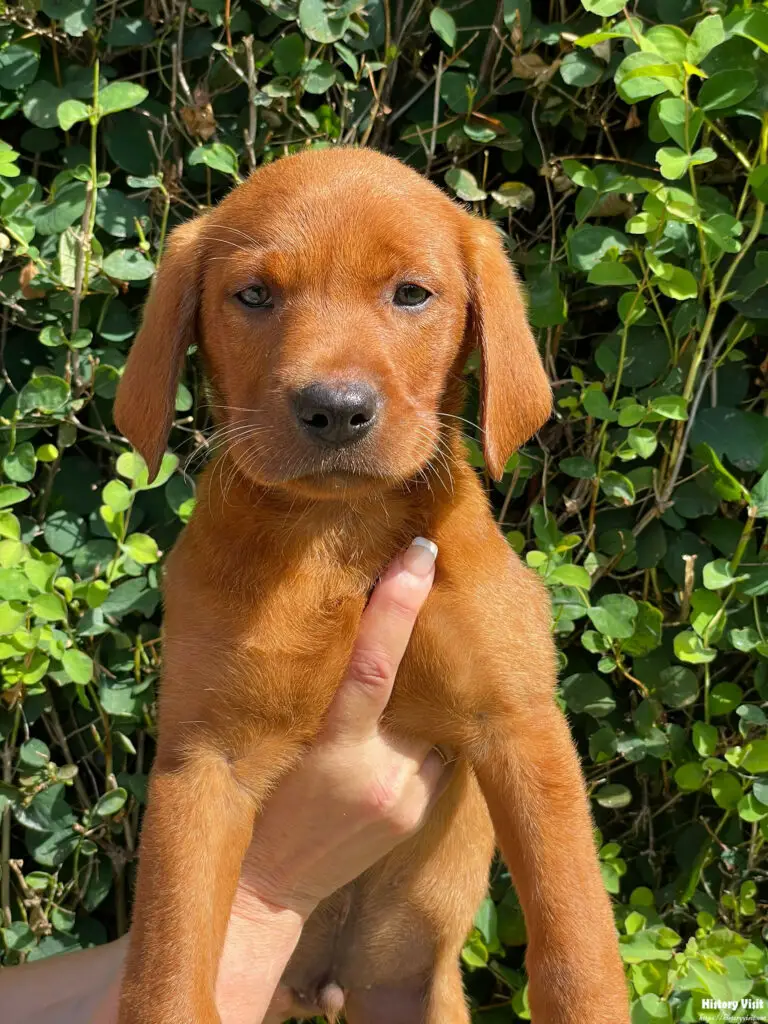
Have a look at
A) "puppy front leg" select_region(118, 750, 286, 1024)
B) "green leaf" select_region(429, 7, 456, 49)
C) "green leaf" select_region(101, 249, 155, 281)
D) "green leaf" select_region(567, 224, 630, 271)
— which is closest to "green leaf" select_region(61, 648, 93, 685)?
"puppy front leg" select_region(118, 750, 286, 1024)

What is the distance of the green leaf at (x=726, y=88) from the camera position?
2.32 m

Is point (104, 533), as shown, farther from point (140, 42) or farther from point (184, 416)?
point (140, 42)

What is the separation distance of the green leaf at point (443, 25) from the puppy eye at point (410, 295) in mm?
1041

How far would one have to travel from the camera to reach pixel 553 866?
76.8 inches

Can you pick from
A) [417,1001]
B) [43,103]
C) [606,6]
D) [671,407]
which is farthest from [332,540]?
[43,103]

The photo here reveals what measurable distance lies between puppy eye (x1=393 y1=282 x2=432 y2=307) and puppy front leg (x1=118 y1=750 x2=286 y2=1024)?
1.00m

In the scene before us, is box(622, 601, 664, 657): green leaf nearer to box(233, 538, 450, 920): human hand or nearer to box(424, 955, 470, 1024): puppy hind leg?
box(233, 538, 450, 920): human hand

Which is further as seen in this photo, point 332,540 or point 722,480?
point 722,480

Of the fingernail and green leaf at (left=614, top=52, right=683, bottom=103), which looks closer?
the fingernail

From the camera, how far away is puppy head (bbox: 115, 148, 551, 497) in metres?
1.82

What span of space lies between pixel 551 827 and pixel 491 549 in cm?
59

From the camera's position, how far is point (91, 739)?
3.06 m

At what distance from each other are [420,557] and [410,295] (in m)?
0.55

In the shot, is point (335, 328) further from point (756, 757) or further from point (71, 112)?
point (756, 757)
